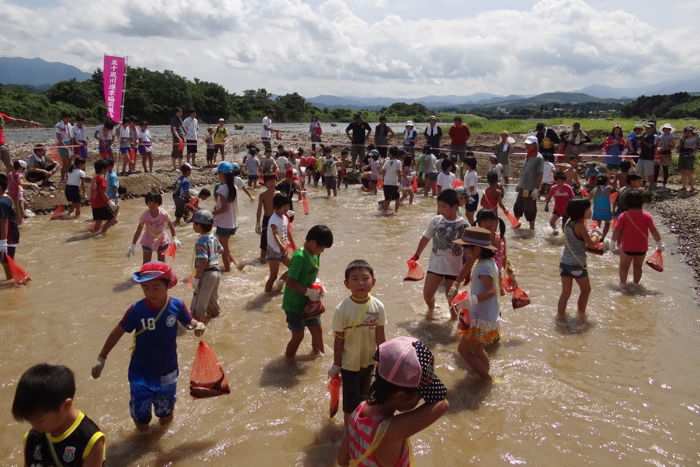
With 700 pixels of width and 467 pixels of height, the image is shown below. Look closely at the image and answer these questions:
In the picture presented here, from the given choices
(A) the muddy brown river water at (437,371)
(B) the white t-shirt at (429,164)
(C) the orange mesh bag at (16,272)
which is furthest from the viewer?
(B) the white t-shirt at (429,164)

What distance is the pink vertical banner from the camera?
54.1 feet

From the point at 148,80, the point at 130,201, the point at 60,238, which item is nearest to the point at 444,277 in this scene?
the point at 60,238

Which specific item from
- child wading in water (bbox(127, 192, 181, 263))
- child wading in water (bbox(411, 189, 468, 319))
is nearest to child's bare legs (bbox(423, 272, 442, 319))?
child wading in water (bbox(411, 189, 468, 319))

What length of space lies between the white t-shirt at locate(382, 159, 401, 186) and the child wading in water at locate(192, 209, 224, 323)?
8.10m

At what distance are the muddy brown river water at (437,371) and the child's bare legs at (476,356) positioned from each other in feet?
0.53

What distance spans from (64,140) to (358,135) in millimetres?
10068

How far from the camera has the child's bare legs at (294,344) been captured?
5.24 metres

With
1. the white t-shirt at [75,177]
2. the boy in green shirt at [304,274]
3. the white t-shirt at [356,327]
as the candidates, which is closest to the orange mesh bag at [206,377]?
the white t-shirt at [356,327]

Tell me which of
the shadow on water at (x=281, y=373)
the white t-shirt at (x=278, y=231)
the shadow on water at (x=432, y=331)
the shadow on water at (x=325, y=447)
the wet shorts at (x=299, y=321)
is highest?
the white t-shirt at (x=278, y=231)

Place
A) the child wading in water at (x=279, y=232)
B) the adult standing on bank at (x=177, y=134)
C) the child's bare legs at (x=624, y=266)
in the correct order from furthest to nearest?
the adult standing on bank at (x=177, y=134) → the child's bare legs at (x=624, y=266) → the child wading in water at (x=279, y=232)

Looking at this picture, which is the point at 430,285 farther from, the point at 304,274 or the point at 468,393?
the point at 304,274

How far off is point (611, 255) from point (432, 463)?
768 cm

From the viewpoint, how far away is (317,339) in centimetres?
548

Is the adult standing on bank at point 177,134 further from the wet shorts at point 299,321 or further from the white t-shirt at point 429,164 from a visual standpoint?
the wet shorts at point 299,321
